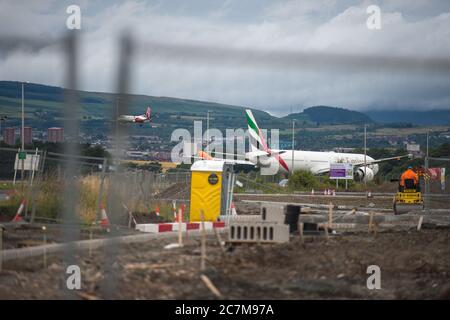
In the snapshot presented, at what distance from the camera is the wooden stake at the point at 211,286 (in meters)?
14.2

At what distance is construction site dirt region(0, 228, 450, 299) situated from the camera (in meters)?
14.5

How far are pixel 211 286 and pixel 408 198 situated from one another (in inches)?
1022

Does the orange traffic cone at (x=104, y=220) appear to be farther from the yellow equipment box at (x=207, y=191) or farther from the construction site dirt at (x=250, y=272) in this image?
the yellow equipment box at (x=207, y=191)

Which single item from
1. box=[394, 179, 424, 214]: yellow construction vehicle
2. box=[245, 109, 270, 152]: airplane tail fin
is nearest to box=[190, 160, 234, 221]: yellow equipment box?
box=[394, 179, 424, 214]: yellow construction vehicle

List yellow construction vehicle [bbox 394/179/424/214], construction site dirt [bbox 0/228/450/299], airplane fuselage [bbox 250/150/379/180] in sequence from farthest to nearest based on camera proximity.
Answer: airplane fuselage [bbox 250/150/379/180]
yellow construction vehicle [bbox 394/179/424/214]
construction site dirt [bbox 0/228/450/299]

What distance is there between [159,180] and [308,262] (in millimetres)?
27981

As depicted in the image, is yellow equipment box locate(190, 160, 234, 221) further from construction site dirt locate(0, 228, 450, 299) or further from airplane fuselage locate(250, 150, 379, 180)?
airplane fuselage locate(250, 150, 379, 180)

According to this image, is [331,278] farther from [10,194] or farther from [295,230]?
[10,194]

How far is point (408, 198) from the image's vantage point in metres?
39.6

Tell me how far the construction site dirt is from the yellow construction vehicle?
1679 centimetres

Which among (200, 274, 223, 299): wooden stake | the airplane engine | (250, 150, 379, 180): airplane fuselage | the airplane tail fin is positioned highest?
the airplane tail fin

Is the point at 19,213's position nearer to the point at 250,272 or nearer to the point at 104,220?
the point at 104,220

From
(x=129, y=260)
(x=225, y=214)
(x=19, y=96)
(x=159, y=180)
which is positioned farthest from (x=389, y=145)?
(x=129, y=260)

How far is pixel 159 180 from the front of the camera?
1807 inches
